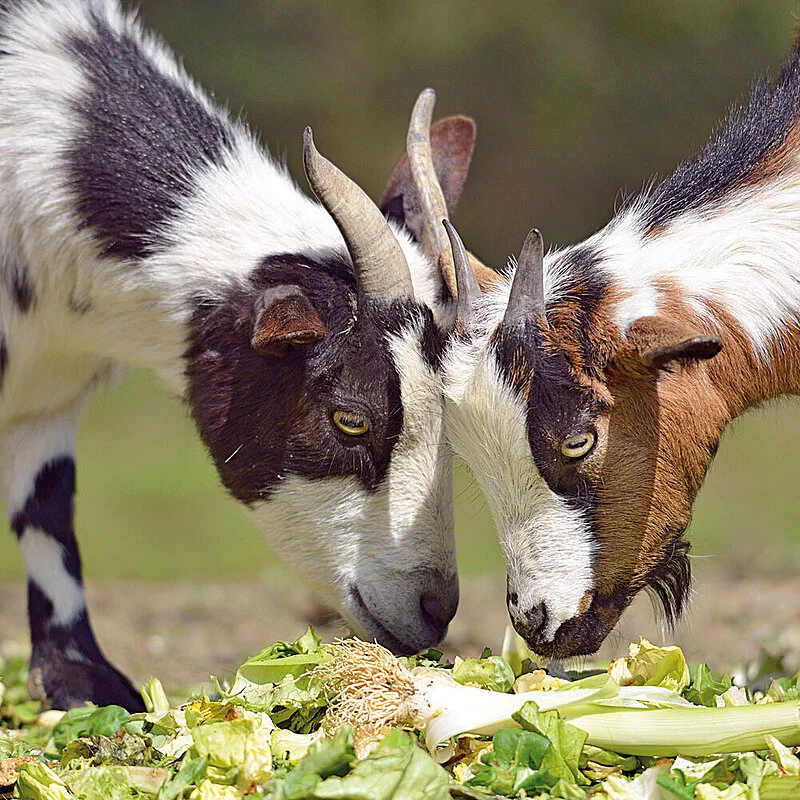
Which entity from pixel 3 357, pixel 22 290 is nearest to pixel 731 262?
pixel 22 290

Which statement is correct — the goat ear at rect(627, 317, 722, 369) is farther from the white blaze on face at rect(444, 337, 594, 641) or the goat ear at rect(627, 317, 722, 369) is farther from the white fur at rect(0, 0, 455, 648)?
the white fur at rect(0, 0, 455, 648)

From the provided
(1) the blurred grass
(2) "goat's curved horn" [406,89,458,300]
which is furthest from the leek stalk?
(1) the blurred grass

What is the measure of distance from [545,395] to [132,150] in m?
2.00

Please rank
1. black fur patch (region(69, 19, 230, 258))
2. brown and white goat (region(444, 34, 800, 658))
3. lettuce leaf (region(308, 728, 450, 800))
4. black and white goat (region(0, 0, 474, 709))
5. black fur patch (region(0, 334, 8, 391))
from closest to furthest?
lettuce leaf (region(308, 728, 450, 800)) < brown and white goat (region(444, 34, 800, 658)) < black and white goat (region(0, 0, 474, 709)) < black fur patch (region(69, 19, 230, 258)) < black fur patch (region(0, 334, 8, 391))

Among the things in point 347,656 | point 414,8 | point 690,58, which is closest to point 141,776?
point 347,656

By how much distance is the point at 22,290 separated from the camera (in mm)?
5000

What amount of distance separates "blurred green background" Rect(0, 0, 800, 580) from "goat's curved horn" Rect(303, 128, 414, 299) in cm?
890

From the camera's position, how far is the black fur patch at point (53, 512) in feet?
18.1

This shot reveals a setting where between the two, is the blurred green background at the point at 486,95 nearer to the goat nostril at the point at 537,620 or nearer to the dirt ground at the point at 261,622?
the dirt ground at the point at 261,622

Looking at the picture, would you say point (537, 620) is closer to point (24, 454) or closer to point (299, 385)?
point (299, 385)

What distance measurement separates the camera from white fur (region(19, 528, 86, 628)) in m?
5.36

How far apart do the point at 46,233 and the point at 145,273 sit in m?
0.44

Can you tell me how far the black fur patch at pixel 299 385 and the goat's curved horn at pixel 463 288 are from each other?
0.73 feet

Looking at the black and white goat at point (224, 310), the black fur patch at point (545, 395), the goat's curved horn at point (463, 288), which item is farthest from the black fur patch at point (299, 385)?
the black fur patch at point (545, 395)
